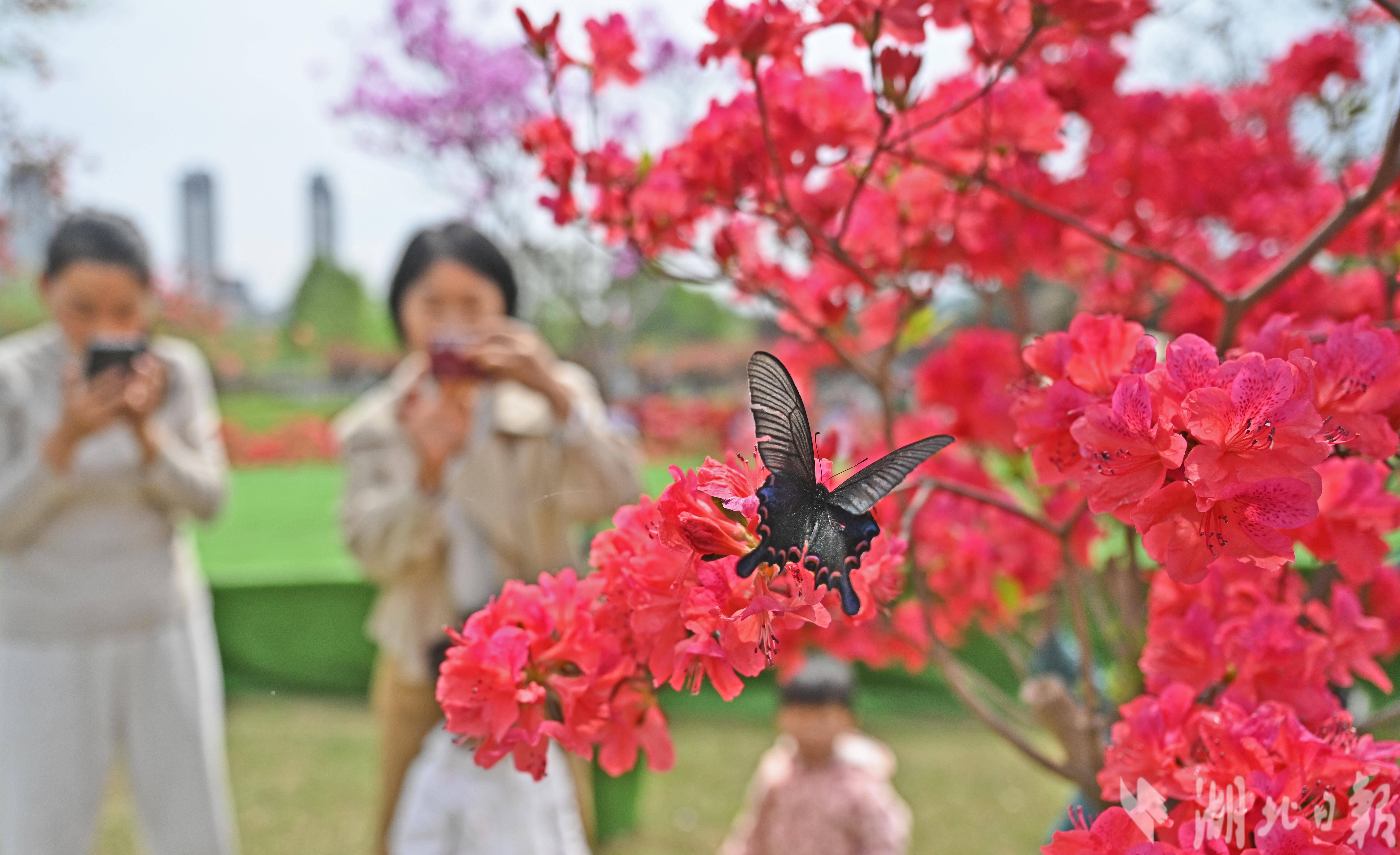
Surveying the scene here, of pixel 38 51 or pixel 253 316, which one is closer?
pixel 38 51

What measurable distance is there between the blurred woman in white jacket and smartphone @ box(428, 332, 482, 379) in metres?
0.57

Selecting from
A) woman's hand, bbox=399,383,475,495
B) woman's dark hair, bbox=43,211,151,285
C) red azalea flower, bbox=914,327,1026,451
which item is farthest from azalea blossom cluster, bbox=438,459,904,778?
woman's dark hair, bbox=43,211,151,285

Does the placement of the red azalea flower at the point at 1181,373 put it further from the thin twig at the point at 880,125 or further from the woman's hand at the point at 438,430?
the woman's hand at the point at 438,430

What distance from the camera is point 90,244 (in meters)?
1.50

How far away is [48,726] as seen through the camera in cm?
149

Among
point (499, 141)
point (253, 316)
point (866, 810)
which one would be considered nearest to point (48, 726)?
point (866, 810)

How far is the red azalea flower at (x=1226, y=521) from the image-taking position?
0.34m

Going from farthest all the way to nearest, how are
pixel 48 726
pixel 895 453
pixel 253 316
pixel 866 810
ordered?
pixel 253 316 → pixel 866 810 → pixel 48 726 → pixel 895 453

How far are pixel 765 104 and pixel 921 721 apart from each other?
108 inches

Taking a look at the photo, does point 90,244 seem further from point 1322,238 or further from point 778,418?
point 1322,238

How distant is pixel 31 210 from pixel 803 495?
173cm

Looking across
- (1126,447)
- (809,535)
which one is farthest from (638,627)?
(1126,447)

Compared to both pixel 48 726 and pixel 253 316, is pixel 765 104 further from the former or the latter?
pixel 253 316

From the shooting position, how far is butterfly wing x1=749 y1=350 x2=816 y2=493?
12.4 inches
